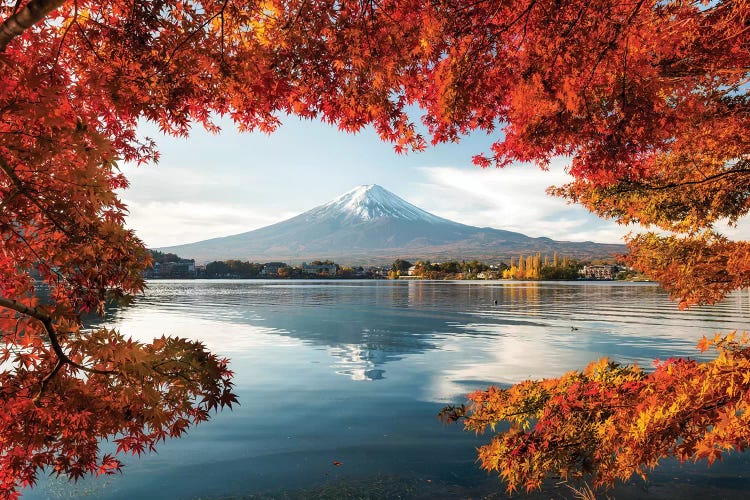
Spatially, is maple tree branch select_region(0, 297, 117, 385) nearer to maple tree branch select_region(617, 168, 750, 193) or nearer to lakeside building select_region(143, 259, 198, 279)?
maple tree branch select_region(617, 168, 750, 193)

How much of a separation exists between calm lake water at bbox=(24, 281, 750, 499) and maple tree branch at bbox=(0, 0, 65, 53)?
6.24 metres

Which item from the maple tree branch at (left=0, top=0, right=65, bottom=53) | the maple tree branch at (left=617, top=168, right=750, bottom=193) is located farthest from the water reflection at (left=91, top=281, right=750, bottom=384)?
the maple tree branch at (left=0, top=0, right=65, bottom=53)

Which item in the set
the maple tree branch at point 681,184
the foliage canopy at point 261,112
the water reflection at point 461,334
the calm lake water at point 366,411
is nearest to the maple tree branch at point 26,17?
the foliage canopy at point 261,112

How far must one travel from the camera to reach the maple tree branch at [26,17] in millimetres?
2482

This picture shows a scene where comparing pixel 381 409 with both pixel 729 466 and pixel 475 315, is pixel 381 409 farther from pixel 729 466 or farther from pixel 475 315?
pixel 475 315

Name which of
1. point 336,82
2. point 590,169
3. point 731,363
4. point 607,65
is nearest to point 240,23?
point 336,82

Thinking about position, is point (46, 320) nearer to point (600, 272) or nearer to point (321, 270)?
point (600, 272)

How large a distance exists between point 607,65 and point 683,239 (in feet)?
13.3

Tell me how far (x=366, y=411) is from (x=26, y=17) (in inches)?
386

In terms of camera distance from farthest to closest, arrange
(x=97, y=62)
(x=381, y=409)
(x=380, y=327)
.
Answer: (x=380, y=327)
(x=381, y=409)
(x=97, y=62)

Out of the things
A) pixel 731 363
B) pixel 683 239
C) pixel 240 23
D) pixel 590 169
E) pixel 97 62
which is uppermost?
pixel 240 23

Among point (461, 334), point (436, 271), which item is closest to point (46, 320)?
point (461, 334)

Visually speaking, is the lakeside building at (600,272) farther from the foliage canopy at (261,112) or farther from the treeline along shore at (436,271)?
the foliage canopy at (261,112)

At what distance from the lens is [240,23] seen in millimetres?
4301
